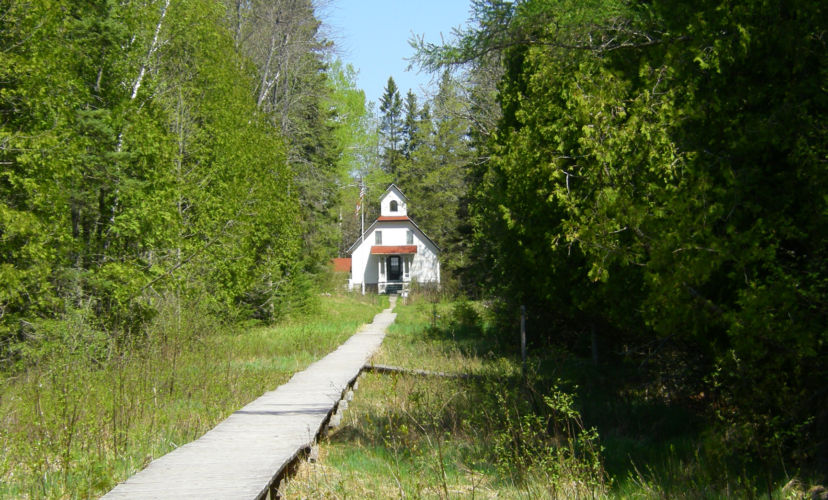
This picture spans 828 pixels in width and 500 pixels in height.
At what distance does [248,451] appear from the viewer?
6.47 m

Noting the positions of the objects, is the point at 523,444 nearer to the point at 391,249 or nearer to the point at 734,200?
the point at 734,200

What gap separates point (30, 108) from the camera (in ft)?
41.8

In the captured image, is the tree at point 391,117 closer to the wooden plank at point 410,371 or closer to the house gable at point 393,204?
the house gable at point 393,204

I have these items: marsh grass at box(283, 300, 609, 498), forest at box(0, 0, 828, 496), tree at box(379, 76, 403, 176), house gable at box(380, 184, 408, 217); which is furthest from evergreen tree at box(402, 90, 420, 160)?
marsh grass at box(283, 300, 609, 498)

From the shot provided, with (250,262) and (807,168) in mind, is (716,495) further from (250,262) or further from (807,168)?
(250,262)

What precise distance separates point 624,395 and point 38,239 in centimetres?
1037

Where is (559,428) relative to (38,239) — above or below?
below

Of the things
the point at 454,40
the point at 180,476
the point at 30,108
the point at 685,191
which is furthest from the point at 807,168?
the point at 30,108

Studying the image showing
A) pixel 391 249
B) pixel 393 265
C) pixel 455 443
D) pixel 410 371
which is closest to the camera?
pixel 455 443

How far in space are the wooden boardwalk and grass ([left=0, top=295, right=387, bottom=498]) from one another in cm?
42

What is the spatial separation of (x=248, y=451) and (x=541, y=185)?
7187mm

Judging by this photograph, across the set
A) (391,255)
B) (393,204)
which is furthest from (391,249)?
(393,204)

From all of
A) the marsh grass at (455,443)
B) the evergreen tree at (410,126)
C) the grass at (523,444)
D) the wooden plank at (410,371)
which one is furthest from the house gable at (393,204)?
the wooden plank at (410,371)

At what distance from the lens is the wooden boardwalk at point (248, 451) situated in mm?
5090
